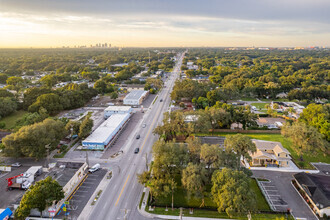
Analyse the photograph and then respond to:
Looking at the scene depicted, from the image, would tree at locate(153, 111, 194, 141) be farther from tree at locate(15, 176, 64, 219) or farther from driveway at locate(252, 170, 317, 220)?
tree at locate(15, 176, 64, 219)

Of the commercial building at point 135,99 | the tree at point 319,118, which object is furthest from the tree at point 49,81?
the tree at point 319,118

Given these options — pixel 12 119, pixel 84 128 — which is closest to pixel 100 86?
pixel 12 119

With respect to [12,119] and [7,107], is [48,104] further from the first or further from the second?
[7,107]

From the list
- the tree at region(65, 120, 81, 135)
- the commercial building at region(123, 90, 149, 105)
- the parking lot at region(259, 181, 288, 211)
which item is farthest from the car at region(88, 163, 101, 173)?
the commercial building at region(123, 90, 149, 105)

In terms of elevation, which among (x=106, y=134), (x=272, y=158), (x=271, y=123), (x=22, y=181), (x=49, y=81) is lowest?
(x=22, y=181)

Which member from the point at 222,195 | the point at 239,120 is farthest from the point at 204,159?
the point at 239,120
